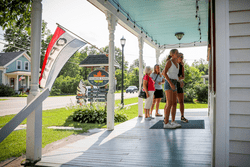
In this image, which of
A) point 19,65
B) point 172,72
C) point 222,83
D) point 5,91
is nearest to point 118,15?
point 172,72

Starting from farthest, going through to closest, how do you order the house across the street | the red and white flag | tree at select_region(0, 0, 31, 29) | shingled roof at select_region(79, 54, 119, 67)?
the house across the street → shingled roof at select_region(79, 54, 119, 67) → tree at select_region(0, 0, 31, 29) → the red and white flag

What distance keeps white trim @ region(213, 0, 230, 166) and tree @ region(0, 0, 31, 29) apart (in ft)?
11.2

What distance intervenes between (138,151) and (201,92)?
495 inches

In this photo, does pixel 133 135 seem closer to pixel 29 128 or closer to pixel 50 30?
pixel 29 128

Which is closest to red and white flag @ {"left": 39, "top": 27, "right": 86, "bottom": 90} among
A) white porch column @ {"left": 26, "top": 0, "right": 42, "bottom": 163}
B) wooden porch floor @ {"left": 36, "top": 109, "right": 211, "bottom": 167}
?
white porch column @ {"left": 26, "top": 0, "right": 42, "bottom": 163}

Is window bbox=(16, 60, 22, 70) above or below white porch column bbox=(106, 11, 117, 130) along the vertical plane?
above

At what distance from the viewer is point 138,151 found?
315cm

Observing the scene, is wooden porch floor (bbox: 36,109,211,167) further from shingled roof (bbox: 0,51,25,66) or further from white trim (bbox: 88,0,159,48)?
shingled roof (bbox: 0,51,25,66)

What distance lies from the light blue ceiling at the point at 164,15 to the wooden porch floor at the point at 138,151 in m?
2.96

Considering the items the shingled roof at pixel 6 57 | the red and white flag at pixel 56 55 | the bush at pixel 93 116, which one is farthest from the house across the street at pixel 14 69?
the red and white flag at pixel 56 55

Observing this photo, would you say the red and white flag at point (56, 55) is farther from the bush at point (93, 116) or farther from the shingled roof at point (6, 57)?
the shingled roof at point (6, 57)

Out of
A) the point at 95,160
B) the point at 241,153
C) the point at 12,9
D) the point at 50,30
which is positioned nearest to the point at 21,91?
the point at 50,30

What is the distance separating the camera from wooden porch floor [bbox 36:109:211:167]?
2675mm

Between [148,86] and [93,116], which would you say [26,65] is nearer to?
[93,116]
